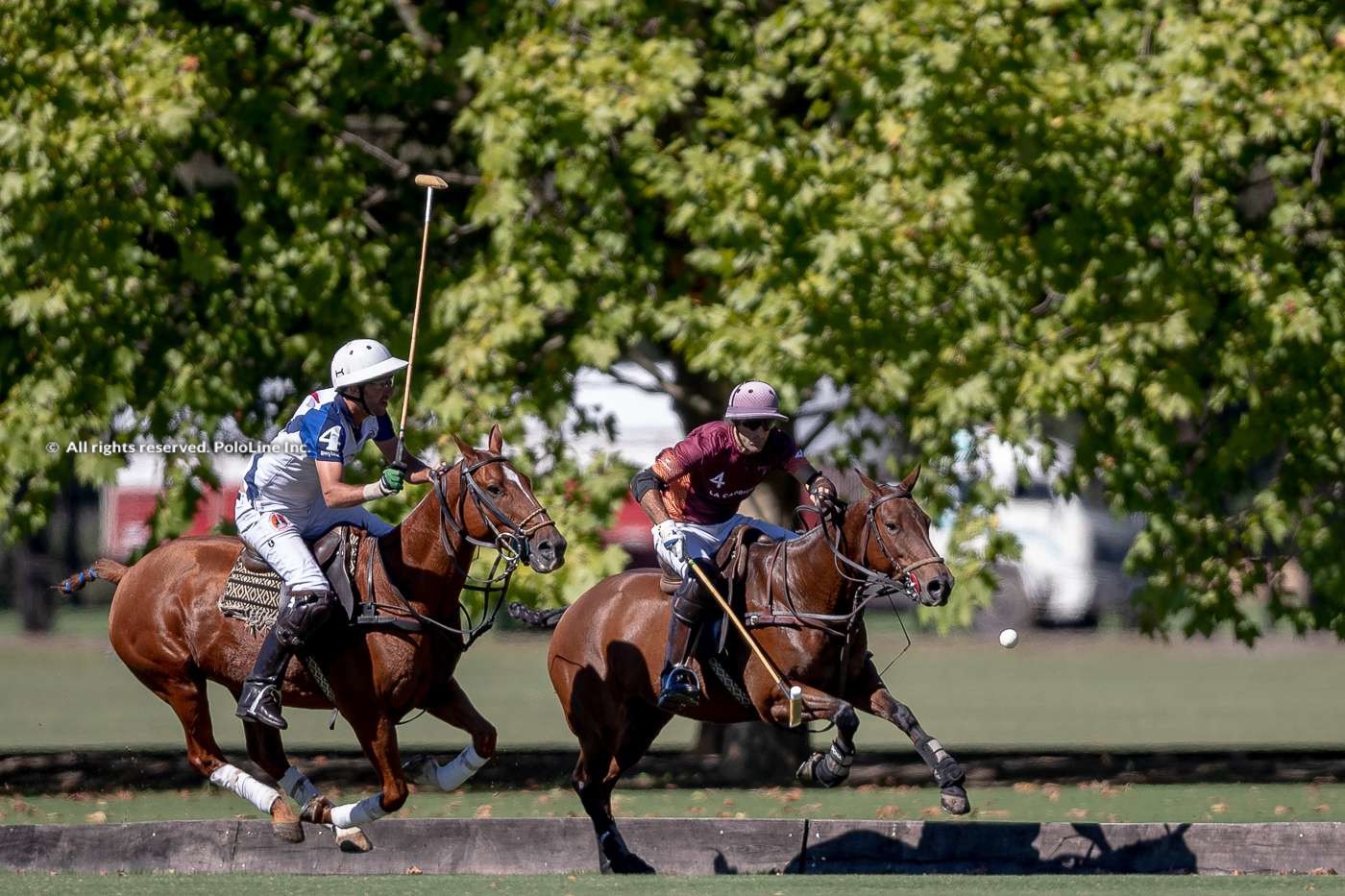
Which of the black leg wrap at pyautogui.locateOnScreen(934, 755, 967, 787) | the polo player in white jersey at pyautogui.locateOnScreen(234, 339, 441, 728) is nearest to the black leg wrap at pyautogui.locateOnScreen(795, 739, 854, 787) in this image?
the black leg wrap at pyautogui.locateOnScreen(934, 755, 967, 787)

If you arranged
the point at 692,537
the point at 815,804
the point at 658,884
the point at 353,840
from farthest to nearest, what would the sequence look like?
1. the point at 815,804
2. the point at 692,537
3. the point at 353,840
4. the point at 658,884

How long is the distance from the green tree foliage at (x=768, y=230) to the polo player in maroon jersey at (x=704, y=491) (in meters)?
2.03

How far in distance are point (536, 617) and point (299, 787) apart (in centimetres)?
161

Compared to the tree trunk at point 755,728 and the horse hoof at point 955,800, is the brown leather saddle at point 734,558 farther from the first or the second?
the tree trunk at point 755,728

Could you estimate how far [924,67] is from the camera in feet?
40.5

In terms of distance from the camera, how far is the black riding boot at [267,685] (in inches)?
375

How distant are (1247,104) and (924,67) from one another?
6.38 feet

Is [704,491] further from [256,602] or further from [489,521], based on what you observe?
[256,602]

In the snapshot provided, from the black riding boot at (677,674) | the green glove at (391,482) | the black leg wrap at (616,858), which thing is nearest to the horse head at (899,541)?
the black riding boot at (677,674)

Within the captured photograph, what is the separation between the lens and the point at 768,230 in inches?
503

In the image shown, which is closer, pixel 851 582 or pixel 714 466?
pixel 851 582

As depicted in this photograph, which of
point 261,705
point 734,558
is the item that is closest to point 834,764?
point 734,558

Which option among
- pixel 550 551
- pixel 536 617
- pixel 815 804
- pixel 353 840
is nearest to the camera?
pixel 550 551

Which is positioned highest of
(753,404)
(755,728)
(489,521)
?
(753,404)
